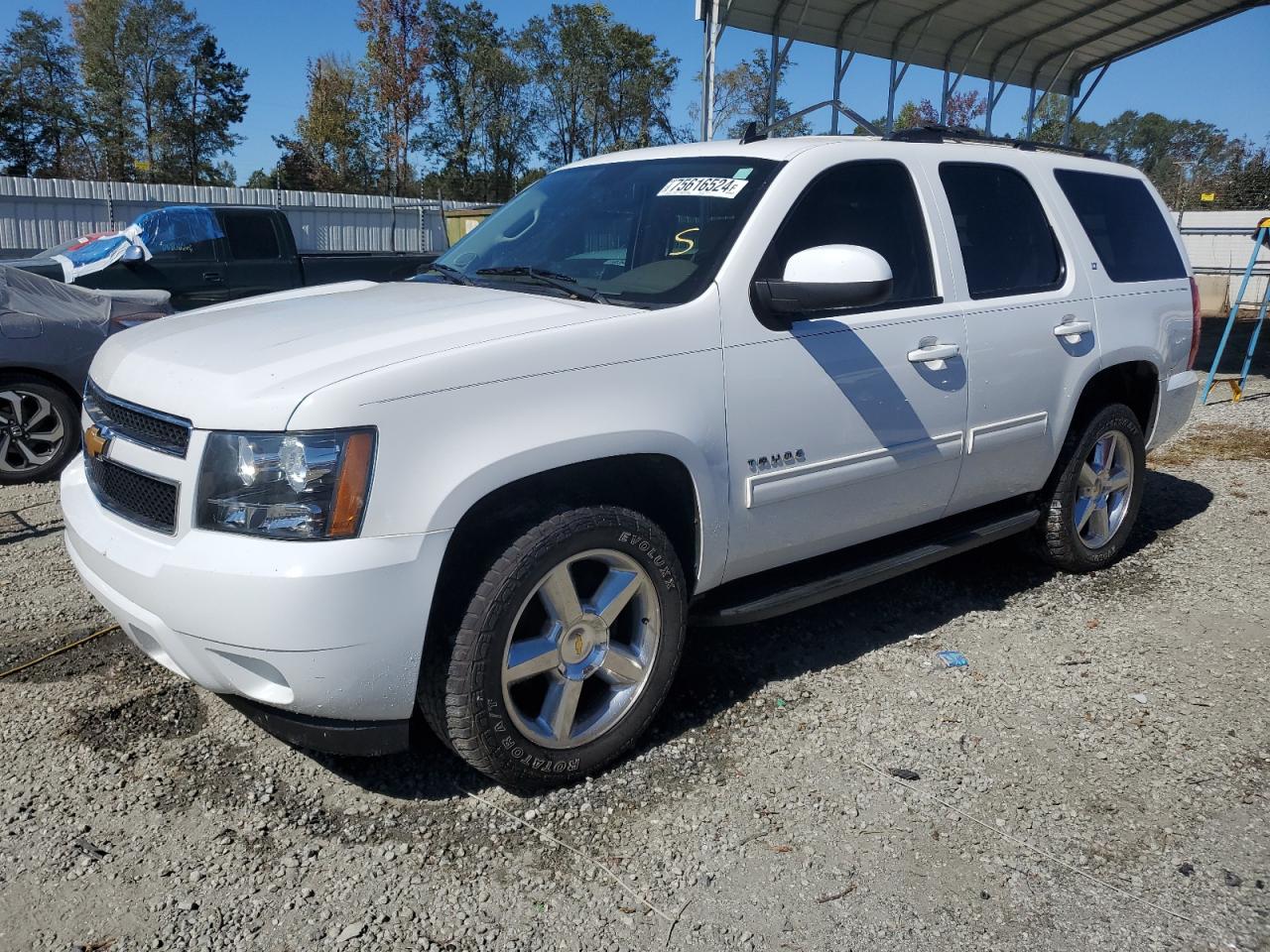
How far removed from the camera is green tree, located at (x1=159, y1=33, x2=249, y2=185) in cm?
4934

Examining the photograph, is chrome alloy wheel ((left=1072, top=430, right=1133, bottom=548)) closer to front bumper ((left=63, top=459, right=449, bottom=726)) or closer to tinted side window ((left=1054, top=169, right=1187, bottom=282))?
tinted side window ((left=1054, top=169, right=1187, bottom=282))

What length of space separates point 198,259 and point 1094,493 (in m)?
8.60

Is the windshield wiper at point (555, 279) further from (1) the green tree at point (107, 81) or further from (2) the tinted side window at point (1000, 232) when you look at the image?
(1) the green tree at point (107, 81)

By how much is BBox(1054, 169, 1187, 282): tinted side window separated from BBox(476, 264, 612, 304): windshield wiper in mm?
2557

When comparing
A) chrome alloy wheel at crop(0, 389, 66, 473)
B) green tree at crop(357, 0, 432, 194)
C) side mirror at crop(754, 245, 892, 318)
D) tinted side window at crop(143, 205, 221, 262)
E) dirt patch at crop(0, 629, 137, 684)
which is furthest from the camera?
green tree at crop(357, 0, 432, 194)

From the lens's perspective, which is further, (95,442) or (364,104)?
(364,104)

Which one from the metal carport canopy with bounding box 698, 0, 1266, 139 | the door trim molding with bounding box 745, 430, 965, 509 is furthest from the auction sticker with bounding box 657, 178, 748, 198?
the metal carport canopy with bounding box 698, 0, 1266, 139

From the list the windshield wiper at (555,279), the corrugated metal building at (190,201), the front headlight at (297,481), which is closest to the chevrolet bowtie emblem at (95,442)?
the front headlight at (297,481)

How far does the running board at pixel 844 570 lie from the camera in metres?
3.37

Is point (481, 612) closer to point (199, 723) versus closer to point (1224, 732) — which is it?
point (199, 723)

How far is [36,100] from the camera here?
47.3 metres

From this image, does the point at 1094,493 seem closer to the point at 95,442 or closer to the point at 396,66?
the point at 95,442

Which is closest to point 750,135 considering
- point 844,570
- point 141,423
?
point 844,570

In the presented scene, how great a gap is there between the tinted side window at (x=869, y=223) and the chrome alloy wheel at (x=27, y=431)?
204 inches
